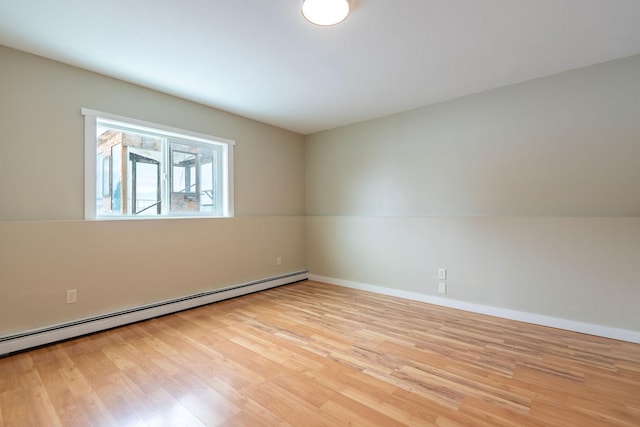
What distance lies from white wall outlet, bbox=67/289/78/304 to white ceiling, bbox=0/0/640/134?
2.01 meters

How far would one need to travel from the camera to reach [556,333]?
2.59 metres

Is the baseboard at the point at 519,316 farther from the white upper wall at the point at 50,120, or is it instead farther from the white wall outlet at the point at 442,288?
the white upper wall at the point at 50,120

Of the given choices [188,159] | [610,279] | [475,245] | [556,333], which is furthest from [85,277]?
[610,279]

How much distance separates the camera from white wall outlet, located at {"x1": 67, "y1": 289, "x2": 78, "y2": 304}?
8.20 feet

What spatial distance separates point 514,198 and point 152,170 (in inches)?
156

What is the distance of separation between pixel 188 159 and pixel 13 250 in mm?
1795

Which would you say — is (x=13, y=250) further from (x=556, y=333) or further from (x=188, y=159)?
(x=556, y=333)

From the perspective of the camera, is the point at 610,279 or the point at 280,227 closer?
the point at 610,279

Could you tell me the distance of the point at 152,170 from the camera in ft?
10.6

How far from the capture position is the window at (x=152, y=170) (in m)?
2.79

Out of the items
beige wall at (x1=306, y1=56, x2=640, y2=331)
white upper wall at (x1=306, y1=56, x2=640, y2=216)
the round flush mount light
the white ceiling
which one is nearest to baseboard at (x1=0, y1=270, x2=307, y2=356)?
beige wall at (x1=306, y1=56, x2=640, y2=331)

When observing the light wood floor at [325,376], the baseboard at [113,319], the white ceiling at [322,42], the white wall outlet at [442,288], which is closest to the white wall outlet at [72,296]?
the baseboard at [113,319]

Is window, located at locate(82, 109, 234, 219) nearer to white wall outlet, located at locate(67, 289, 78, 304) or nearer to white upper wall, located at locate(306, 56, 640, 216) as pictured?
white wall outlet, located at locate(67, 289, 78, 304)

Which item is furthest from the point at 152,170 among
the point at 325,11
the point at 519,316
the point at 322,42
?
the point at 519,316
